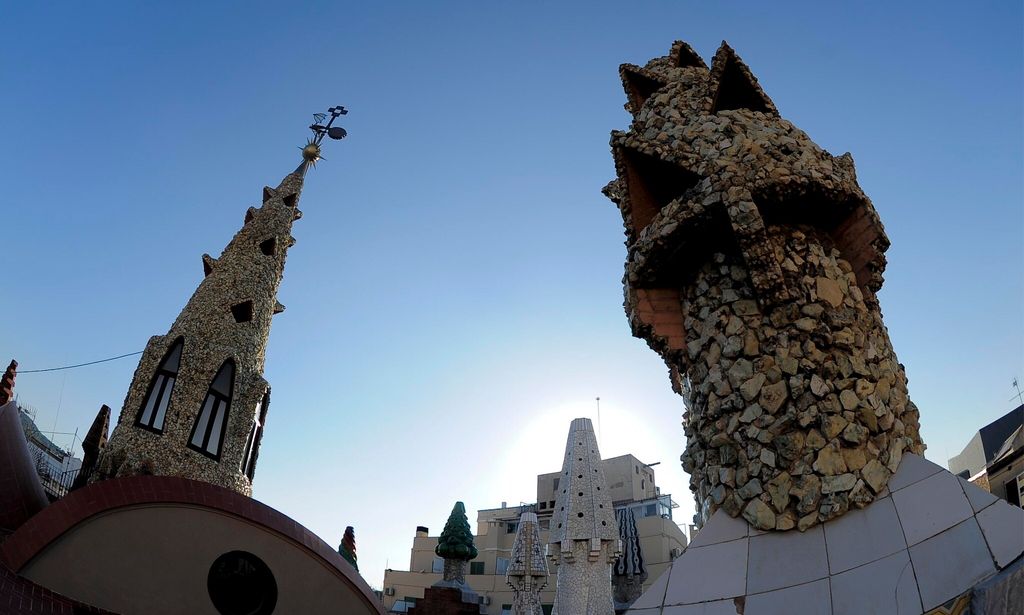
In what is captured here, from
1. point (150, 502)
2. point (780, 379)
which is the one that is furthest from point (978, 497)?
point (150, 502)

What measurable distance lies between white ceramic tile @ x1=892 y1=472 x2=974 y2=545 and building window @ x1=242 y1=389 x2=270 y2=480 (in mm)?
8890

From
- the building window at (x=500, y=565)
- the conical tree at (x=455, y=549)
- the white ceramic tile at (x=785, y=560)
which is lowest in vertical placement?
the white ceramic tile at (x=785, y=560)

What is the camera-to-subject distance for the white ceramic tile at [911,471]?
171 inches

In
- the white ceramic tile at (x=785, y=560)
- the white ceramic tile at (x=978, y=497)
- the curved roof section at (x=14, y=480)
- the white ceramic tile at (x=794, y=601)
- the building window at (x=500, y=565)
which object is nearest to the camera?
the white ceramic tile at (x=978, y=497)

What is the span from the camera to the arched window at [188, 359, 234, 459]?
9.34m

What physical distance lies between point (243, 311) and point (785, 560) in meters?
8.95

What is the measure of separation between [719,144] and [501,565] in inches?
1394

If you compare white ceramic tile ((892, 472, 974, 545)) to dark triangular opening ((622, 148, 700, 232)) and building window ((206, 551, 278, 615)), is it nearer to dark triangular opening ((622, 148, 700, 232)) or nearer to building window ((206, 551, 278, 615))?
dark triangular opening ((622, 148, 700, 232))

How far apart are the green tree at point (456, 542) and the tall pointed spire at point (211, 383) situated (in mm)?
5857

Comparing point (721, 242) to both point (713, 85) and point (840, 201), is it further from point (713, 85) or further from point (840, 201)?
point (713, 85)

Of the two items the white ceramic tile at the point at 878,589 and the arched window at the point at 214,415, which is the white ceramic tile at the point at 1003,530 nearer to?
the white ceramic tile at the point at 878,589

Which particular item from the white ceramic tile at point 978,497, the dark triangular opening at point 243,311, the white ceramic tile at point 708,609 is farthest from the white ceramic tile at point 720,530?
the dark triangular opening at point 243,311

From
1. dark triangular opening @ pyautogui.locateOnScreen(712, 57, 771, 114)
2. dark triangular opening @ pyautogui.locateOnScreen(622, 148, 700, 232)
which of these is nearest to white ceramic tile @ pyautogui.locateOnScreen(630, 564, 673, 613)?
dark triangular opening @ pyautogui.locateOnScreen(622, 148, 700, 232)

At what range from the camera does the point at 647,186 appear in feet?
20.8
